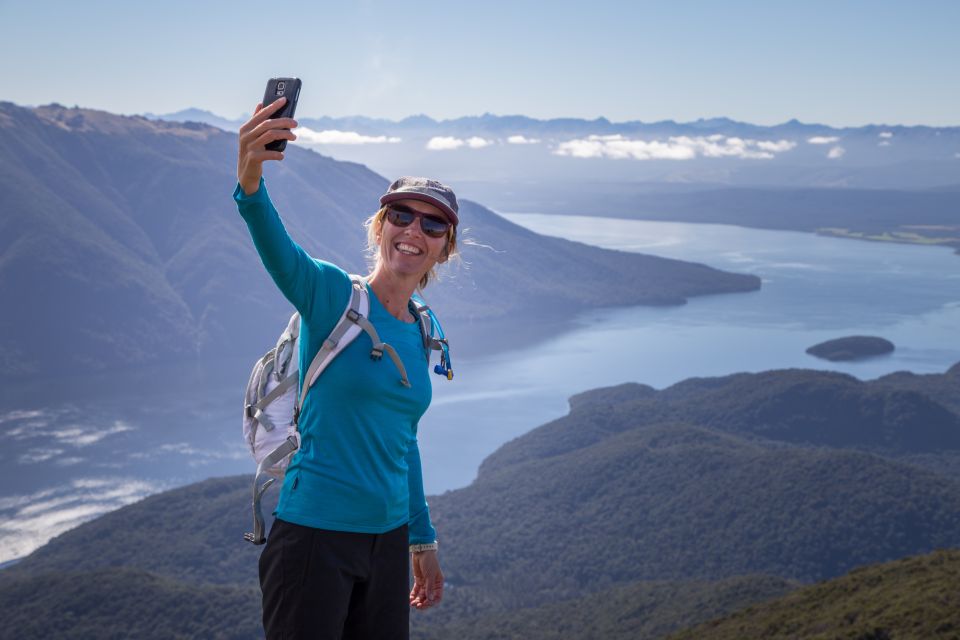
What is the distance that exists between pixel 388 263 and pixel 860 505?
36.3 m

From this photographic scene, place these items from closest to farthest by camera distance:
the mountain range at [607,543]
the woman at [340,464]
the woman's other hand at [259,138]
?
the woman's other hand at [259,138], the woman at [340,464], the mountain range at [607,543]

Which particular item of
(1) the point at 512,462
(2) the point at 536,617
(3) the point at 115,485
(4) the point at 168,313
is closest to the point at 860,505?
(2) the point at 536,617

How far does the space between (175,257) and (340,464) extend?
4296 inches

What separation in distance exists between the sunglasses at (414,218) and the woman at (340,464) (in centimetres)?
5

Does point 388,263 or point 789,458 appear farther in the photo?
point 789,458

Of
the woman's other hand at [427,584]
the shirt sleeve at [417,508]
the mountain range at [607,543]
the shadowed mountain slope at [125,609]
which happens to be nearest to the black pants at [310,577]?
the shirt sleeve at [417,508]

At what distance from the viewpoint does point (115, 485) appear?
5738 centimetres

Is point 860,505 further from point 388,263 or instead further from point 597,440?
point 388,263

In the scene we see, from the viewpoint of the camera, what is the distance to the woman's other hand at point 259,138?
2.28m

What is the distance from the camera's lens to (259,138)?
2285 mm

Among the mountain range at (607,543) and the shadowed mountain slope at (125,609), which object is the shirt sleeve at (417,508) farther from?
the shadowed mountain slope at (125,609)

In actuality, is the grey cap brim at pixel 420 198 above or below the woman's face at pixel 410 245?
above

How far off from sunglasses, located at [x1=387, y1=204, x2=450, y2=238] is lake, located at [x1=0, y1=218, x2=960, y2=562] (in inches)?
1898

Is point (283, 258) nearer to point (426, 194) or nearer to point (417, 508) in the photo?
point (426, 194)
